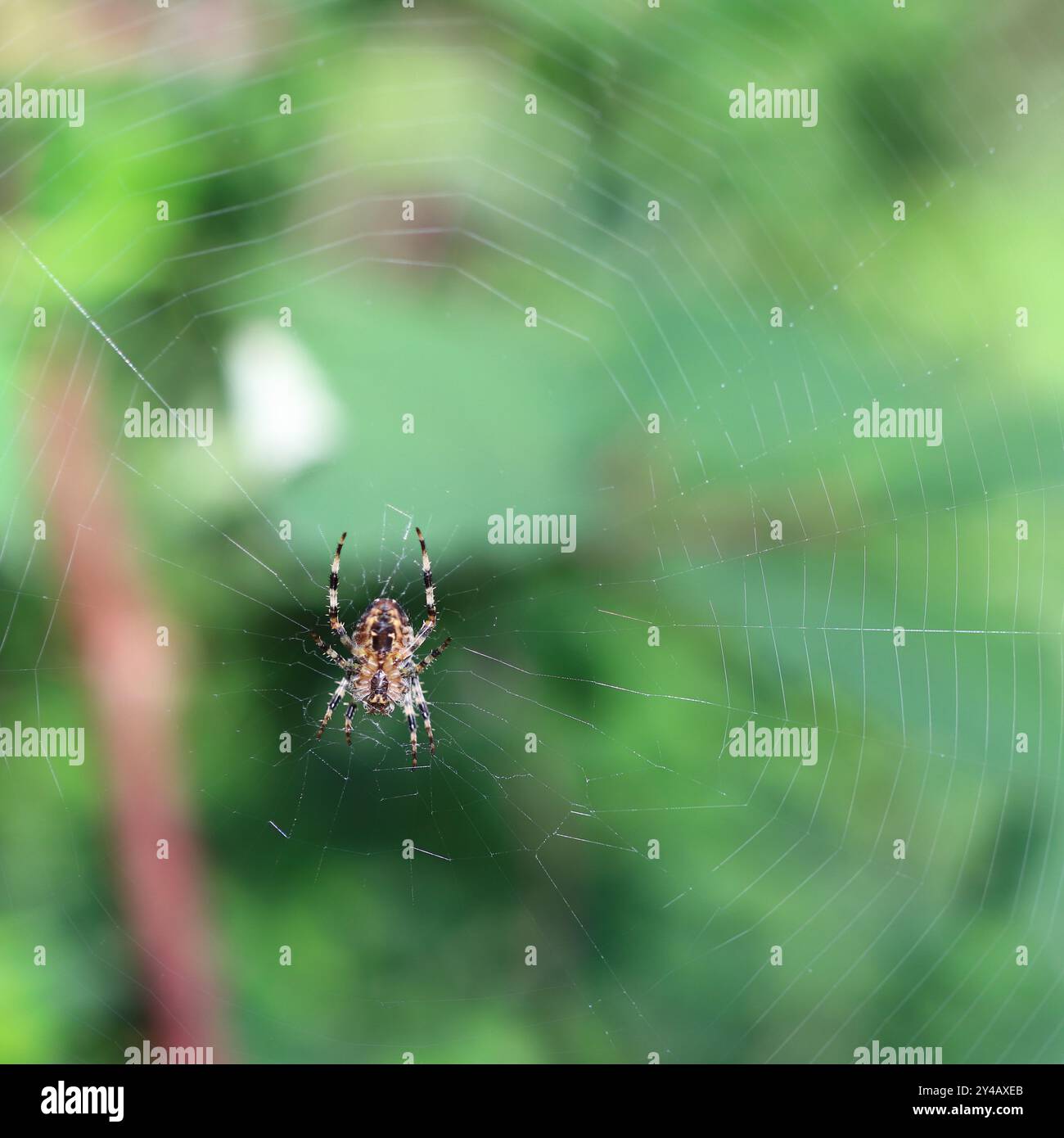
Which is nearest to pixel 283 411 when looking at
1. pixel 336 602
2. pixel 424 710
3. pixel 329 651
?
pixel 336 602

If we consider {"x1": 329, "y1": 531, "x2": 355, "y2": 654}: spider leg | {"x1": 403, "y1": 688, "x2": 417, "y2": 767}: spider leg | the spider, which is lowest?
{"x1": 403, "y1": 688, "x2": 417, "y2": 767}: spider leg

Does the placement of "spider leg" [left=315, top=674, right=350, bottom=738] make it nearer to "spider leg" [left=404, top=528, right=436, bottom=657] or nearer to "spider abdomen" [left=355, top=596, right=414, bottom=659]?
"spider abdomen" [left=355, top=596, right=414, bottom=659]

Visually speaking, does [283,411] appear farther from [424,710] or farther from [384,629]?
[424,710]

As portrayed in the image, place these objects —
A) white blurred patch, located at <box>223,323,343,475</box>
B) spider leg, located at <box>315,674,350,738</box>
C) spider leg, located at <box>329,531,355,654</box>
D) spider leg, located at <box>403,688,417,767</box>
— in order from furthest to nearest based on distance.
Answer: spider leg, located at <box>403,688,417,767</box>
spider leg, located at <box>315,674,350,738</box>
spider leg, located at <box>329,531,355,654</box>
white blurred patch, located at <box>223,323,343,475</box>

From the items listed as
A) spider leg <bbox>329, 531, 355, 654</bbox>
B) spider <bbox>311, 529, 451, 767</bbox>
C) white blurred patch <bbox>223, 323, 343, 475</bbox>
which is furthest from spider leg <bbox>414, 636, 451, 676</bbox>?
white blurred patch <bbox>223, 323, 343, 475</bbox>

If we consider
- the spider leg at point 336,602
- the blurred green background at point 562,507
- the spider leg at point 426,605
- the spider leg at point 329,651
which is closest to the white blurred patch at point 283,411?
the blurred green background at point 562,507

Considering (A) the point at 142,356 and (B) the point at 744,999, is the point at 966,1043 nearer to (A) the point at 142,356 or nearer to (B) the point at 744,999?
(B) the point at 744,999
